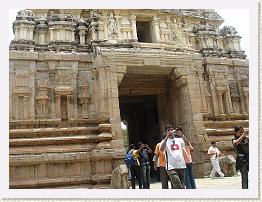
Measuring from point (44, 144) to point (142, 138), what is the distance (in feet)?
23.5

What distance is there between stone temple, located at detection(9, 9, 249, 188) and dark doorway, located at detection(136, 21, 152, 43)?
0.04m

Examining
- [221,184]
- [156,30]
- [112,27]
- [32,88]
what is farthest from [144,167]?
[156,30]

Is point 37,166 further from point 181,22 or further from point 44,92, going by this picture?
point 181,22

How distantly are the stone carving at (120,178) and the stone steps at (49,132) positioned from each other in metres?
1.81

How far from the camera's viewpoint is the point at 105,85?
11422mm

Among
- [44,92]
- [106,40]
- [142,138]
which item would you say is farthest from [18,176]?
[142,138]

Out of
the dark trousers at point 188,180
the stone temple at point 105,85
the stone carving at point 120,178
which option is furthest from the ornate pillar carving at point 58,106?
the dark trousers at point 188,180

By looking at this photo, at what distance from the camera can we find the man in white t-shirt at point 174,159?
718 centimetres

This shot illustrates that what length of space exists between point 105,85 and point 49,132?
2.34 metres

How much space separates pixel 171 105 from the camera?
44.0ft

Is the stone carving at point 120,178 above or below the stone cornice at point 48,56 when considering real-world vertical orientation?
below

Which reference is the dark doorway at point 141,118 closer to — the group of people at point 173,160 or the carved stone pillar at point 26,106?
the carved stone pillar at point 26,106

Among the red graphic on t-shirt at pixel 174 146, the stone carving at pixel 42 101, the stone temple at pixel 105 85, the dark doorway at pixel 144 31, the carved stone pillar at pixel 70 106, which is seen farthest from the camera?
the dark doorway at pixel 144 31

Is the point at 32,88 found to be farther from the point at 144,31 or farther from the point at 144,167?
the point at 144,31
